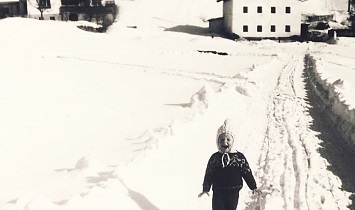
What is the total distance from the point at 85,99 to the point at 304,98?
743 cm

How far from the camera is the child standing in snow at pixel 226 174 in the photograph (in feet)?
14.9

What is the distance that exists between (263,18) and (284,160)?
45.6m

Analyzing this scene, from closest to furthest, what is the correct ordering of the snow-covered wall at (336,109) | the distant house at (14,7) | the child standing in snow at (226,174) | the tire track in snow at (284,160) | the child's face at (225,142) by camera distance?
1. the child's face at (225,142)
2. the child standing in snow at (226,174)
3. the tire track in snow at (284,160)
4. the snow-covered wall at (336,109)
5. the distant house at (14,7)

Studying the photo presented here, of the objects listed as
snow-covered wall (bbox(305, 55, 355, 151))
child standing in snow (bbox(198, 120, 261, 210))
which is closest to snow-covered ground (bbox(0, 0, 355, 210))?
snow-covered wall (bbox(305, 55, 355, 151))

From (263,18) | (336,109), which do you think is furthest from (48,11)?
(336,109)

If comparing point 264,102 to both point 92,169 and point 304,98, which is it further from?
point 92,169

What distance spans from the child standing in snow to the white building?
47.1m

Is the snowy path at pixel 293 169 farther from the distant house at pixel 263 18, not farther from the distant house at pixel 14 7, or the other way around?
the distant house at pixel 14 7

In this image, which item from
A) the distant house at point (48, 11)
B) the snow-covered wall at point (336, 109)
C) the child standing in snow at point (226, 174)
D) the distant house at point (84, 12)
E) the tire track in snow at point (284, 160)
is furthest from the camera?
the distant house at point (48, 11)

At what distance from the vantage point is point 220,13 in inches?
2844

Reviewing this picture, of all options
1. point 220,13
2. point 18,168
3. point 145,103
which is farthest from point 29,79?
point 220,13

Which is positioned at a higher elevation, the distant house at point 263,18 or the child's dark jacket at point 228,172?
the distant house at point 263,18

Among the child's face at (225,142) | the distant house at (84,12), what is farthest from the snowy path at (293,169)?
the distant house at (84,12)

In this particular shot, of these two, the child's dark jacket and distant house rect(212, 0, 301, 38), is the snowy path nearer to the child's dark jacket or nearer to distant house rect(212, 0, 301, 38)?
the child's dark jacket
